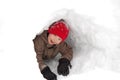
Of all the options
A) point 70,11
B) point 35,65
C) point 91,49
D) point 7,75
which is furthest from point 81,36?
point 7,75

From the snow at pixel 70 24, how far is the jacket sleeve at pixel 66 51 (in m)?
0.13

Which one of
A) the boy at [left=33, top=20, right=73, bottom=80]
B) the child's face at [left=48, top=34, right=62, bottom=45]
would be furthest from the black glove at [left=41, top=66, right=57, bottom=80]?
the child's face at [left=48, top=34, right=62, bottom=45]

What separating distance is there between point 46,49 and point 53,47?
0.07 meters

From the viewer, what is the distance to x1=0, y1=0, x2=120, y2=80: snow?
2801 millimetres

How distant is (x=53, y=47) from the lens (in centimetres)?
321

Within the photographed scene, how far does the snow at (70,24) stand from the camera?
9.19ft

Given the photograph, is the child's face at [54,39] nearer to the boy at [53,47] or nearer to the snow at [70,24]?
the boy at [53,47]

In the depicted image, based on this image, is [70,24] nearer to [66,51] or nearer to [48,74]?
[66,51]

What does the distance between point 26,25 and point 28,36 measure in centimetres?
9

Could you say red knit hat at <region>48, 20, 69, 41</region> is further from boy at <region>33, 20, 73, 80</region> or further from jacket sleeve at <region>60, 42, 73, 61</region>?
jacket sleeve at <region>60, 42, 73, 61</region>

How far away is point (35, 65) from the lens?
285 cm

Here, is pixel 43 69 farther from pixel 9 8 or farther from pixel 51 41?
pixel 9 8

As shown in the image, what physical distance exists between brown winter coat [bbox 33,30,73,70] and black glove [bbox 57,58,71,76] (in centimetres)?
6

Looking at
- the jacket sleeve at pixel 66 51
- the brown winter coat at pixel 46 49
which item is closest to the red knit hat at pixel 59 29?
the brown winter coat at pixel 46 49
